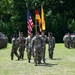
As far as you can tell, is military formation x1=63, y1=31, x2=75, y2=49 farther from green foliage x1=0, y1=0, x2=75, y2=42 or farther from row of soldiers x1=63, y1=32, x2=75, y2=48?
green foliage x1=0, y1=0, x2=75, y2=42

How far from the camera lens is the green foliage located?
6209 centimetres

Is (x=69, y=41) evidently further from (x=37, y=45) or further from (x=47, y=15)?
(x=47, y=15)

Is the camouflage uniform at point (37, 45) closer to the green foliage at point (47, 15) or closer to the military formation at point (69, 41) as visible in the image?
the military formation at point (69, 41)

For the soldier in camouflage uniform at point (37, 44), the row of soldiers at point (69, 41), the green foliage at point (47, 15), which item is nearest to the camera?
the soldier in camouflage uniform at point (37, 44)

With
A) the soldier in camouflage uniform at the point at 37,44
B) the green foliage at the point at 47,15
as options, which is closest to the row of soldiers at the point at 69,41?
the soldier in camouflage uniform at the point at 37,44

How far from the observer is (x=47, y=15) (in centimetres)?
6241

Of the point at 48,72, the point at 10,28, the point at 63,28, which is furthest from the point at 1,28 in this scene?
the point at 48,72

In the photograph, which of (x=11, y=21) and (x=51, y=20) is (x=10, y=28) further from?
(x=51, y=20)

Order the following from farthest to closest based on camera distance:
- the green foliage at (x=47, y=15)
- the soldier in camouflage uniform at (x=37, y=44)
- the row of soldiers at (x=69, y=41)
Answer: the green foliage at (x=47, y=15), the row of soldiers at (x=69, y=41), the soldier in camouflage uniform at (x=37, y=44)

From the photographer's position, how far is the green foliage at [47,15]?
2445 inches

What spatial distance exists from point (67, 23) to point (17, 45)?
125ft

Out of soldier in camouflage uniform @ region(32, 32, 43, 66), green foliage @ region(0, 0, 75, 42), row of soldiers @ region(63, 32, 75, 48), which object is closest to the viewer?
soldier in camouflage uniform @ region(32, 32, 43, 66)

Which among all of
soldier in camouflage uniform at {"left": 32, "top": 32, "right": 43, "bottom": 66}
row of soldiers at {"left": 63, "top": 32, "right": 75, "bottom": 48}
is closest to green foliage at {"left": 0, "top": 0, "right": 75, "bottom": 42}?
row of soldiers at {"left": 63, "top": 32, "right": 75, "bottom": 48}

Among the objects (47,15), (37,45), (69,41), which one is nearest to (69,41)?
(69,41)
